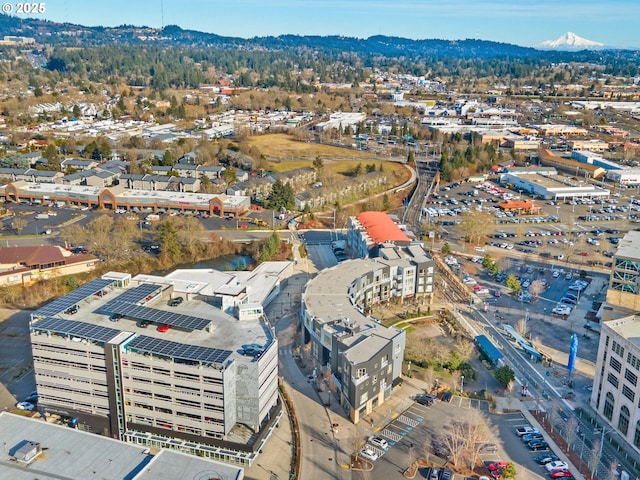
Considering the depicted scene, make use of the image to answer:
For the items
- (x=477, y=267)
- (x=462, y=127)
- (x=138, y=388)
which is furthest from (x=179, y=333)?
(x=462, y=127)

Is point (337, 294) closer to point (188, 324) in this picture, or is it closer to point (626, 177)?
point (188, 324)

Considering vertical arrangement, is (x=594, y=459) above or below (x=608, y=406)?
below

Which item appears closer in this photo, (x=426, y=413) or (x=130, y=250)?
(x=426, y=413)

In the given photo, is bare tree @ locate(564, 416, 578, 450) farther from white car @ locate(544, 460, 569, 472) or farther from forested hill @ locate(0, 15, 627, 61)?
forested hill @ locate(0, 15, 627, 61)

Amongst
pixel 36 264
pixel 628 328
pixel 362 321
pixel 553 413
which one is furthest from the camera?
pixel 36 264

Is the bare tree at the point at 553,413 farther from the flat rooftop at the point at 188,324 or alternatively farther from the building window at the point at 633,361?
the flat rooftop at the point at 188,324

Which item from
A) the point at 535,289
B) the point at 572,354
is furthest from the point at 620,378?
the point at 535,289

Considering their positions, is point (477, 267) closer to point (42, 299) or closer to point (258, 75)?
point (42, 299)
